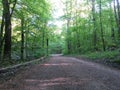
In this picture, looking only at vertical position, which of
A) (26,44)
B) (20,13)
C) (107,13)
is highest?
(107,13)

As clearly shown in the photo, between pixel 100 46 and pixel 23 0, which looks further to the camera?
pixel 100 46

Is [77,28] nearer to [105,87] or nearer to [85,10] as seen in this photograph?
[85,10]

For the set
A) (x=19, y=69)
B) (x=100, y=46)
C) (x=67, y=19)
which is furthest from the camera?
(x=67, y=19)

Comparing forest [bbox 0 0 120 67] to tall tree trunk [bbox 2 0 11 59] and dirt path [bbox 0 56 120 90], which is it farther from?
dirt path [bbox 0 56 120 90]

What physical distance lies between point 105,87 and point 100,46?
29.7m

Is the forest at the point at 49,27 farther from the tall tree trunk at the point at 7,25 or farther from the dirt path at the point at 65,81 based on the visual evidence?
the dirt path at the point at 65,81

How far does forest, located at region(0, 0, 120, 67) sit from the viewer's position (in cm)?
1872

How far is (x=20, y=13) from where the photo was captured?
67.9 feet

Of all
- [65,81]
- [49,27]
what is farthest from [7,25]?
[49,27]

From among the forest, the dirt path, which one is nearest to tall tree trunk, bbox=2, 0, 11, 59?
the forest

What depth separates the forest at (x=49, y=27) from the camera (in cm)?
1872

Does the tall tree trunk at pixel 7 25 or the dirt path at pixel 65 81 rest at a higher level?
the tall tree trunk at pixel 7 25

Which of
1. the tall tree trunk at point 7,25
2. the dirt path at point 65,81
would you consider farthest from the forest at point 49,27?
the dirt path at point 65,81

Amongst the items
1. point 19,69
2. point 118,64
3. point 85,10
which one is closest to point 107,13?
point 85,10
